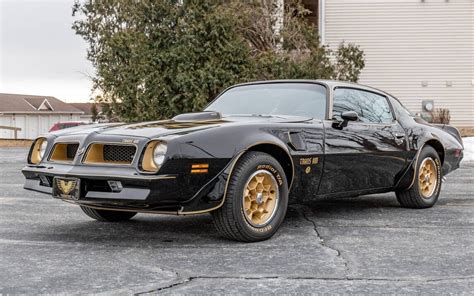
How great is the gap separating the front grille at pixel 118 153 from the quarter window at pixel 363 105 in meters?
2.08

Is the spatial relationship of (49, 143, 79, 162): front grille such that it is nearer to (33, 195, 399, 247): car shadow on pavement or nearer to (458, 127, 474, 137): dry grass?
(33, 195, 399, 247): car shadow on pavement

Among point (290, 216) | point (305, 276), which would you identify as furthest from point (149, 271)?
point (290, 216)

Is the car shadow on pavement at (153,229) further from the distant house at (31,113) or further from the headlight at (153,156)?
the distant house at (31,113)

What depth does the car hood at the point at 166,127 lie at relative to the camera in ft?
15.6

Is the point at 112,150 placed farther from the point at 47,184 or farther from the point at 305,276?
the point at 305,276

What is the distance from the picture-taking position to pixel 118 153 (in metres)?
4.77

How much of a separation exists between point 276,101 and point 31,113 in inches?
2099

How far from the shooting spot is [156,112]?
59.4 feet

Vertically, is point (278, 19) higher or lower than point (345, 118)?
higher

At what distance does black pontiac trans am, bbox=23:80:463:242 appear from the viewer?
4.56 m

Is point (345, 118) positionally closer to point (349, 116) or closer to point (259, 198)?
point (349, 116)

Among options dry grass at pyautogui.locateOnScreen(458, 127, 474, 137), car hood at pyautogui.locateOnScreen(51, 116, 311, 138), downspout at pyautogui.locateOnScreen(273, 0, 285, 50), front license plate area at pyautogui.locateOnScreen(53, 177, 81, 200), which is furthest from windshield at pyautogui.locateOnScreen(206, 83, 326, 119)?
dry grass at pyautogui.locateOnScreen(458, 127, 474, 137)

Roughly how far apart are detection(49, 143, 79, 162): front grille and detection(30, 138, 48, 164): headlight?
0.20 m

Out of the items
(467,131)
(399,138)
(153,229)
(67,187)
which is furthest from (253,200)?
(467,131)
